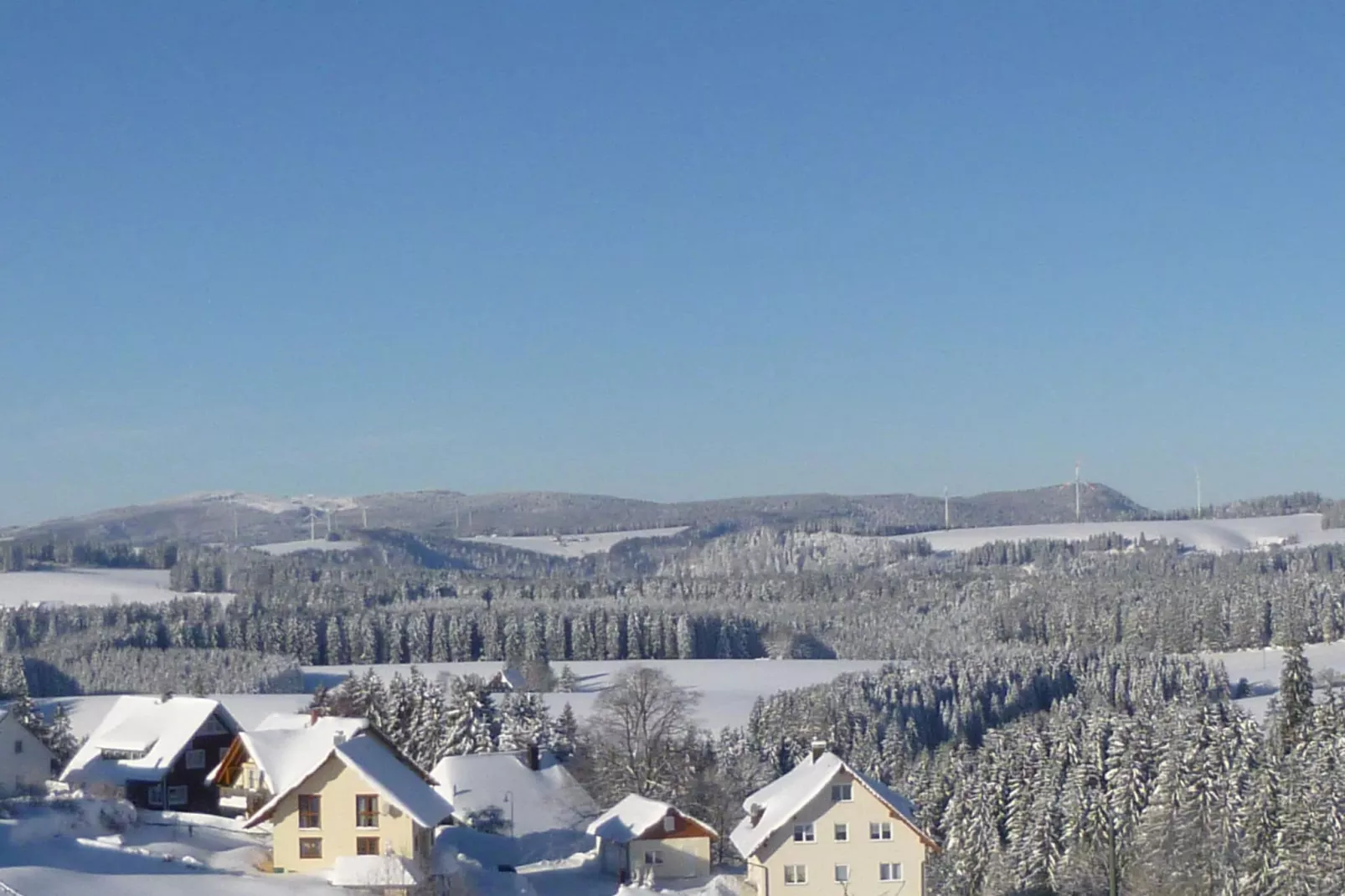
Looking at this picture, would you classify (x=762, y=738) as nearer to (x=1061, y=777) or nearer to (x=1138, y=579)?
(x=1061, y=777)

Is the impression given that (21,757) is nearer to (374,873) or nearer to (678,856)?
(678,856)

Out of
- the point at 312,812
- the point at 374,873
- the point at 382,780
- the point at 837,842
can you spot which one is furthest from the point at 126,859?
the point at 837,842

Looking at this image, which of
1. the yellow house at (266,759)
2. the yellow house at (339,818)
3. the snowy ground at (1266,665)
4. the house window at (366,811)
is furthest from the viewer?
the snowy ground at (1266,665)

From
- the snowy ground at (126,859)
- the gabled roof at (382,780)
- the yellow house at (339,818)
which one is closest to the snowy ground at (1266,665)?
the gabled roof at (382,780)

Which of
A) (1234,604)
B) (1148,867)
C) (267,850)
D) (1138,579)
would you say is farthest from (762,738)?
(1138,579)

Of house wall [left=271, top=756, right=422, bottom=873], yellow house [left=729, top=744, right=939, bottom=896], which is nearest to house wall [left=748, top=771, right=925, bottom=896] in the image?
yellow house [left=729, top=744, right=939, bottom=896]

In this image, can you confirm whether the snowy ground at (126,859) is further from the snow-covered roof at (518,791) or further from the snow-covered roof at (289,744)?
the snow-covered roof at (518,791)
